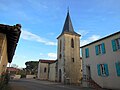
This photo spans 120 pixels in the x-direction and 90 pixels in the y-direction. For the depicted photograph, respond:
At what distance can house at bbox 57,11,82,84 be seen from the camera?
1049 inches

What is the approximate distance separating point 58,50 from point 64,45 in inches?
128

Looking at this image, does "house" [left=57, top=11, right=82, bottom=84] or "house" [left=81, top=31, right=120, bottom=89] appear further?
"house" [left=57, top=11, right=82, bottom=84]

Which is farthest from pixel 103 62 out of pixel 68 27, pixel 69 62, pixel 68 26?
pixel 68 26

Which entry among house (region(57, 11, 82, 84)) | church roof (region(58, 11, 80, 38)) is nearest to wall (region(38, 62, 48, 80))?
house (region(57, 11, 82, 84))

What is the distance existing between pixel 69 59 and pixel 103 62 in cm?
1261

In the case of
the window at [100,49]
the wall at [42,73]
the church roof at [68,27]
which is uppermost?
the church roof at [68,27]

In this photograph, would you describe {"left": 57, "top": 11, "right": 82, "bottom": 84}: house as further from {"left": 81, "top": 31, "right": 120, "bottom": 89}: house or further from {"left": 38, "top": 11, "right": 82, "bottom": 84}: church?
{"left": 81, "top": 31, "right": 120, "bottom": 89}: house

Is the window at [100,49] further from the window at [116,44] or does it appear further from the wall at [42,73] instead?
the wall at [42,73]

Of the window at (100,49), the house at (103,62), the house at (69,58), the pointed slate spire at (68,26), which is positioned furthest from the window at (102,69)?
the pointed slate spire at (68,26)

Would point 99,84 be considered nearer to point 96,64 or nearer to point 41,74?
point 96,64

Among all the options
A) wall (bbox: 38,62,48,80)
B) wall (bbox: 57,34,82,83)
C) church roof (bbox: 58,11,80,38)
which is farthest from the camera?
wall (bbox: 38,62,48,80)

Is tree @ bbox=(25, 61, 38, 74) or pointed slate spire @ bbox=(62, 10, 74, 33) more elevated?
pointed slate spire @ bbox=(62, 10, 74, 33)

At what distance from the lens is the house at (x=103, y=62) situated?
14.1 m

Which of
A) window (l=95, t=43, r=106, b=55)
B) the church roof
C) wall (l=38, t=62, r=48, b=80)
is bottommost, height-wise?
wall (l=38, t=62, r=48, b=80)
